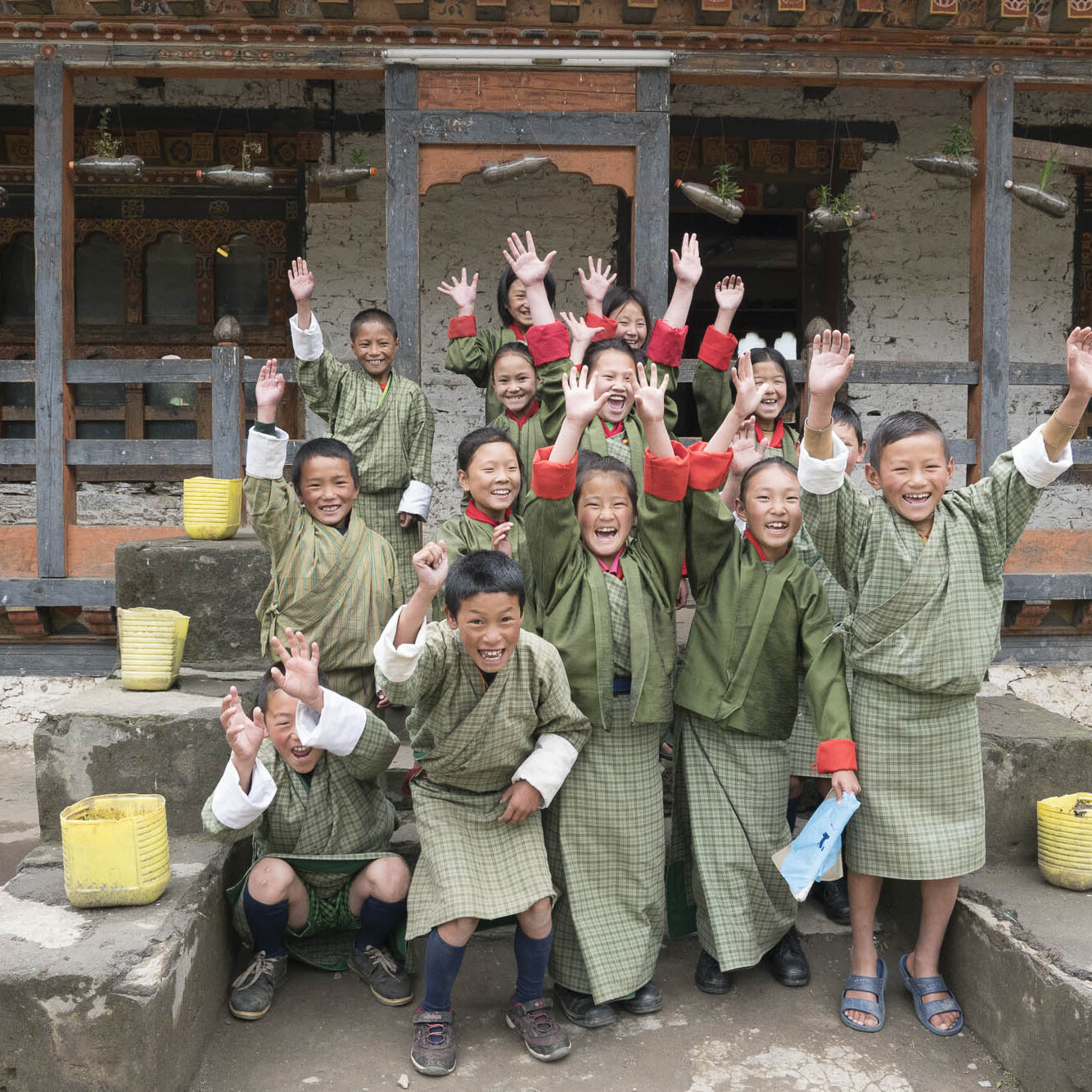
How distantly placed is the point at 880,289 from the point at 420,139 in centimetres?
327

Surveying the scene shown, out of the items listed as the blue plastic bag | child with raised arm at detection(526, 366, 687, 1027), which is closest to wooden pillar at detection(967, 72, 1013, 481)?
child with raised arm at detection(526, 366, 687, 1027)

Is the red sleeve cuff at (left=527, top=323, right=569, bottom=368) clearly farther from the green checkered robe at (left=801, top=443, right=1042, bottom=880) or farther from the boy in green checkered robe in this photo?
the boy in green checkered robe

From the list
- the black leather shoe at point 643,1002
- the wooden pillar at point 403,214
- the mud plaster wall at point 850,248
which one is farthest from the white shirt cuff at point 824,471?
the mud plaster wall at point 850,248

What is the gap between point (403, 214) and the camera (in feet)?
15.9

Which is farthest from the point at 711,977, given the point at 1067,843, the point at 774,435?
the point at 774,435

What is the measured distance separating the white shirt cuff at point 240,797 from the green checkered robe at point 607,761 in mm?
767

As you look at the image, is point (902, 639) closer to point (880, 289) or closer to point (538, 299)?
point (538, 299)

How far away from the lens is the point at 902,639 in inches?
111

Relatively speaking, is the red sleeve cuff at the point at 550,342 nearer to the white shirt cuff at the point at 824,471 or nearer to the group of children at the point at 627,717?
the group of children at the point at 627,717

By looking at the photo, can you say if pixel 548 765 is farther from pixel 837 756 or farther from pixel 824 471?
pixel 824 471

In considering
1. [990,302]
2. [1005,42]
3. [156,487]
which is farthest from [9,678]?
[1005,42]

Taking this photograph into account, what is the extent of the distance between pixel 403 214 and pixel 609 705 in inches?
111

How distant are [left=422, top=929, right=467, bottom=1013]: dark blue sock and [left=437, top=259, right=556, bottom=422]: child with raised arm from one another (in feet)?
6.97

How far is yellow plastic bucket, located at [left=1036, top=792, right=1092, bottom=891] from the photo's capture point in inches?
119
